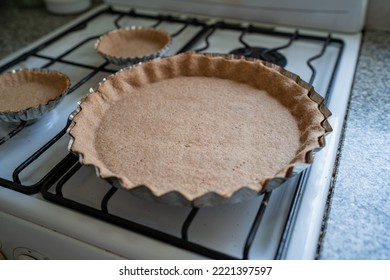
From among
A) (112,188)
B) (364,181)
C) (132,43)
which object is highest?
(132,43)

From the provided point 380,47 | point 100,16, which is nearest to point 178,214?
point 380,47

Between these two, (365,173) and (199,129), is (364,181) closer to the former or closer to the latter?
(365,173)

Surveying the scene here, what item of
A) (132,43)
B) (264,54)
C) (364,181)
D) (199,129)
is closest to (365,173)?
(364,181)

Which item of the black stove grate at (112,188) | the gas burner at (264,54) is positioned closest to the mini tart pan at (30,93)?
the black stove grate at (112,188)

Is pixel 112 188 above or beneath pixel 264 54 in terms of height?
beneath

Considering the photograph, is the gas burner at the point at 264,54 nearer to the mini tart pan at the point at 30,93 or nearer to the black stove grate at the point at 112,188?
the black stove grate at the point at 112,188
